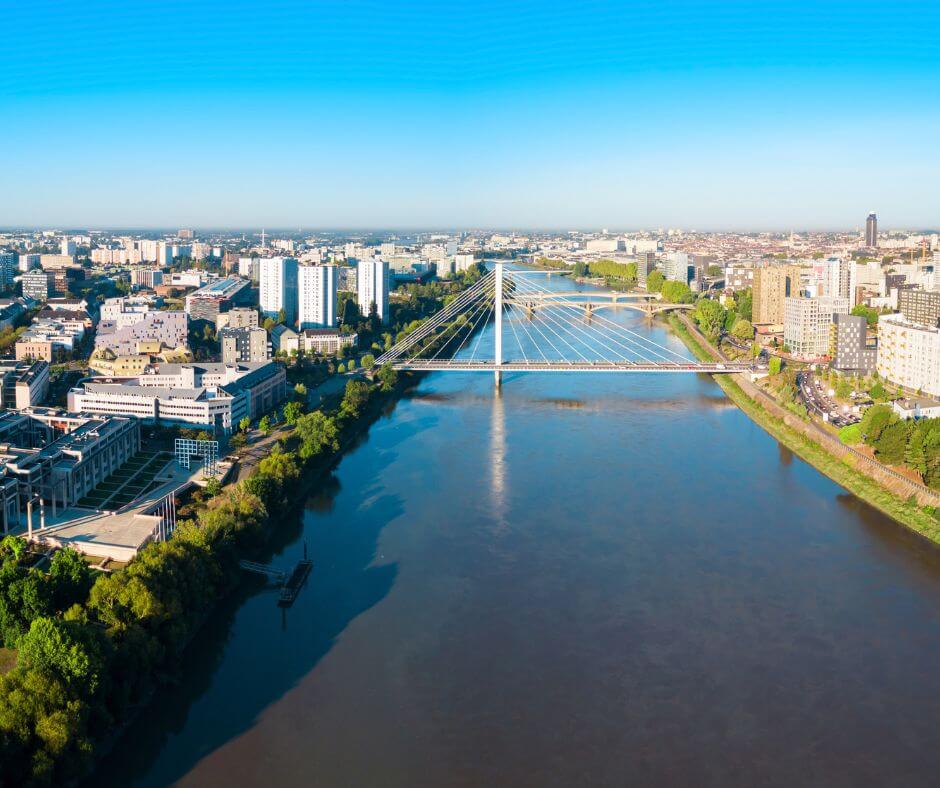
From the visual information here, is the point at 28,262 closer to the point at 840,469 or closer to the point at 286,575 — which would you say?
the point at 286,575

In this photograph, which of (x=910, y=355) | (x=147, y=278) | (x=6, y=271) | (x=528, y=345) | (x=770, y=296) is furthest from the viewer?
(x=147, y=278)

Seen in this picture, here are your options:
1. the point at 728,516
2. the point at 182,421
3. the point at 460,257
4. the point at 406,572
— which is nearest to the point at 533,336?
the point at 182,421

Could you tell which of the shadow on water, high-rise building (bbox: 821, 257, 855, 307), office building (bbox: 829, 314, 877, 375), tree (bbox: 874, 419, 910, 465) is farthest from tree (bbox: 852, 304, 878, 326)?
the shadow on water

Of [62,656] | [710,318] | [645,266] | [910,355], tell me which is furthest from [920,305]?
[645,266]

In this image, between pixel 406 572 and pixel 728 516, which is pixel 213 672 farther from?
pixel 728 516

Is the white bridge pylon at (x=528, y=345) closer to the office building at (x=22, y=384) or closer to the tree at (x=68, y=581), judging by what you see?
the office building at (x=22, y=384)

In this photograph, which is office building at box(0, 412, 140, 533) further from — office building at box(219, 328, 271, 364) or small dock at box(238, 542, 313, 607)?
office building at box(219, 328, 271, 364)
